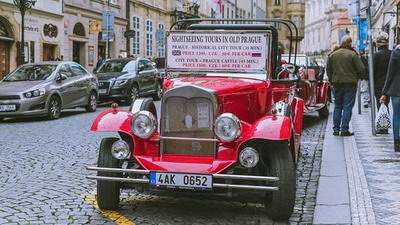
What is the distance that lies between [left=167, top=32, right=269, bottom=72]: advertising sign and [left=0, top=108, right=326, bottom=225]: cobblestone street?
154cm

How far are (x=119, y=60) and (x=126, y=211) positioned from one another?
1744 cm

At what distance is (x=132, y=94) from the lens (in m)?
22.5

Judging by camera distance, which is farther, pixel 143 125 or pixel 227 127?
pixel 143 125

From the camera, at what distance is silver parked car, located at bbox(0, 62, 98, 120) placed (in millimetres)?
15961

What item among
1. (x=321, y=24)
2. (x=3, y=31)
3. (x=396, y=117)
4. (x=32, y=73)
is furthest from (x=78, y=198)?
(x=321, y=24)

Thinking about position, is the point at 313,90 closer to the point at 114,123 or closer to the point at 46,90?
the point at 46,90

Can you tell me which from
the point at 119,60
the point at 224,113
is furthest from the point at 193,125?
the point at 119,60

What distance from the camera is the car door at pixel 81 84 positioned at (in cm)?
1831

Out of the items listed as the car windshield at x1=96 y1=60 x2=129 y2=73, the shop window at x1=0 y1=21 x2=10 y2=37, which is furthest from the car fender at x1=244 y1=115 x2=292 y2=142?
the shop window at x1=0 y1=21 x2=10 y2=37

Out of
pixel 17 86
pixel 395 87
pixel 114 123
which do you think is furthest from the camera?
pixel 17 86

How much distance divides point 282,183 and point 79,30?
1178 inches

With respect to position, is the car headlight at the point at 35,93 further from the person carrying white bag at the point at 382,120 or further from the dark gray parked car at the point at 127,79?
the person carrying white bag at the point at 382,120

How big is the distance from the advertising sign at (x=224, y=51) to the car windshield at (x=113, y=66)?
15.4 meters

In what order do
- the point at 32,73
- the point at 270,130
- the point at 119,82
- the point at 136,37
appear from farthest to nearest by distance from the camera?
the point at 136,37
the point at 119,82
the point at 32,73
the point at 270,130
